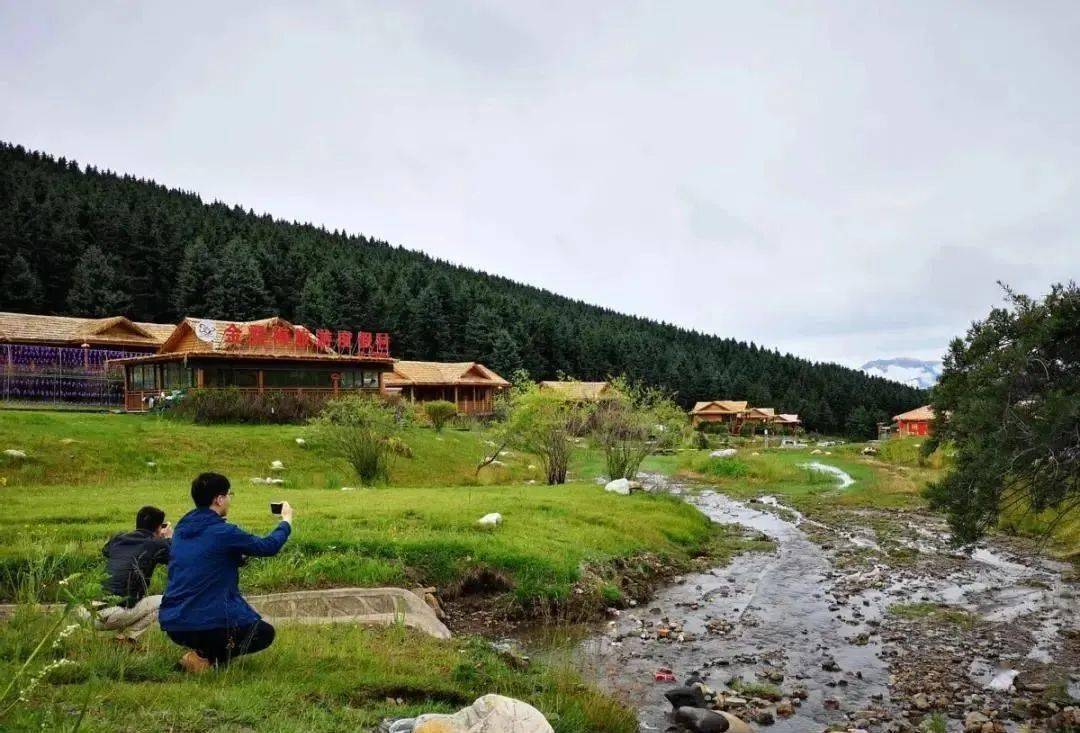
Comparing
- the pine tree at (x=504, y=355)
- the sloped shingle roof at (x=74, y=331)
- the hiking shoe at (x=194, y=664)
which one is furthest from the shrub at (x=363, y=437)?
the pine tree at (x=504, y=355)

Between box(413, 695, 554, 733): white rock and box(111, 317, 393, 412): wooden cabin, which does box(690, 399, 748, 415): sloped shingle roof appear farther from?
box(413, 695, 554, 733): white rock

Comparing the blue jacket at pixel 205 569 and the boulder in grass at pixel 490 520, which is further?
the boulder in grass at pixel 490 520

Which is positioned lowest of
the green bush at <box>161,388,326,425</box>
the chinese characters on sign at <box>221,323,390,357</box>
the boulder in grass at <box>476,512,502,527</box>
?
the boulder in grass at <box>476,512,502,527</box>

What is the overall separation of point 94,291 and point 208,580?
84.5 meters

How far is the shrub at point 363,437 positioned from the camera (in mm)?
27641

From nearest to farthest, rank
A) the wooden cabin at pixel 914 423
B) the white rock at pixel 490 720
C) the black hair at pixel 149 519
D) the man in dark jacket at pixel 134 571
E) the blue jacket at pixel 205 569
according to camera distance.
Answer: the white rock at pixel 490 720
the blue jacket at pixel 205 569
the man in dark jacket at pixel 134 571
the black hair at pixel 149 519
the wooden cabin at pixel 914 423

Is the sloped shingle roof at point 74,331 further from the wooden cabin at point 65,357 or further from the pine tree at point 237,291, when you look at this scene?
the pine tree at point 237,291

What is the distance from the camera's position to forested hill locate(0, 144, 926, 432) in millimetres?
79938

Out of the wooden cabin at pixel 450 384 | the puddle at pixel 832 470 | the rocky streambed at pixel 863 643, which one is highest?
the wooden cabin at pixel 450 384

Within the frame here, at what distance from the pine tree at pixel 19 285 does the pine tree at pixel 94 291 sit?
3.41 m

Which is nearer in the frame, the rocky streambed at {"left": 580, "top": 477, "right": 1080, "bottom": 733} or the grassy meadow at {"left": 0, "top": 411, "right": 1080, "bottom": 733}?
the grassy meadow at {"left": 0, "top": 411, "right": 1080, "bottom": 733}

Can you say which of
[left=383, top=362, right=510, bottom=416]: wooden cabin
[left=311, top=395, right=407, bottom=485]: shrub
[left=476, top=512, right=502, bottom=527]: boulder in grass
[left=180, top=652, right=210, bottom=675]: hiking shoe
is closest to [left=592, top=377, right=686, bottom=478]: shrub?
[left=311, top=395, right=407, bottom=485]: shrub

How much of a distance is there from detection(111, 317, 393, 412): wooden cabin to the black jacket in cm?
3498

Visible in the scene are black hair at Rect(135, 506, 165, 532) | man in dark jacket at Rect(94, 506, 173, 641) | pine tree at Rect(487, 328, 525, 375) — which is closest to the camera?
man in dark jacket at Rect(94, 506, 173, 641)
